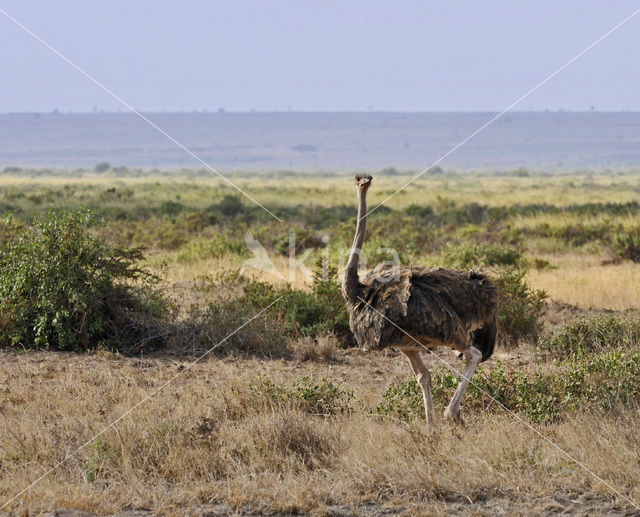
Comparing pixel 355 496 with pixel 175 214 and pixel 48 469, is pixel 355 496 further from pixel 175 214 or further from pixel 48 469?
pixel 175 214

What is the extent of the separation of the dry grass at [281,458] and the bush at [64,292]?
6.65 ft

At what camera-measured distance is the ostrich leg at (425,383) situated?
7.27m

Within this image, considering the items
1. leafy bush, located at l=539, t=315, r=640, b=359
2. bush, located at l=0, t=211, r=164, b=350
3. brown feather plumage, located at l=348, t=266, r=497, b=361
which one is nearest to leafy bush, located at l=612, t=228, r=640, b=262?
leafy bush, located at l=539, t=315, r=640, b=359

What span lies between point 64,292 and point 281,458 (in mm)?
4468

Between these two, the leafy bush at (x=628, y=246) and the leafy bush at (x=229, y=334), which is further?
the leafy bush at (x=628, y=246)

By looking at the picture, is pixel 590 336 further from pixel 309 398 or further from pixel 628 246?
pixel 628 246

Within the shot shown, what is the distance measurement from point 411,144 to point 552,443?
175573 millimetres

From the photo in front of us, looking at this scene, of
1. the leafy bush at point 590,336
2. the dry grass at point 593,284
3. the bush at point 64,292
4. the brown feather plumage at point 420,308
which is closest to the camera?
the brown feather plumage at point 420,308

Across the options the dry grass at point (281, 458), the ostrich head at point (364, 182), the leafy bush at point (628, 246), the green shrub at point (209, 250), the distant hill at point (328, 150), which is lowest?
the distant hill at point (328, 150)

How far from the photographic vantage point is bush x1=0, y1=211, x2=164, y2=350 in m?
10.2

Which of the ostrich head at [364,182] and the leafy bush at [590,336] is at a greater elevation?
the ostrich head at [364,182]

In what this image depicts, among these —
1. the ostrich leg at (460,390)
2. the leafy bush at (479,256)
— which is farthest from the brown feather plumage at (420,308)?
the leafy bush at (479,256)

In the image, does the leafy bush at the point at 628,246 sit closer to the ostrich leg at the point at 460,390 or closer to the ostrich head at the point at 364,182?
the ostrich leg at the point at 460,390

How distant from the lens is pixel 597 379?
791 centimetres
